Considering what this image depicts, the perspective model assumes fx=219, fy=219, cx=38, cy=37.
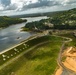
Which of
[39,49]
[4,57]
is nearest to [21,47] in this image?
[39,49]

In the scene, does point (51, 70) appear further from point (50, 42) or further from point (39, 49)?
point (50, 42)

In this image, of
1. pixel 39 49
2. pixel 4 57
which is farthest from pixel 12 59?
pixel 39 49

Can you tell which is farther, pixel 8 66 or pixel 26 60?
pixel 26 60

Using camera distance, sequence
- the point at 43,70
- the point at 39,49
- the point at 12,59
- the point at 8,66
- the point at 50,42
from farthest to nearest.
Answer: the point at 50,42 → the point at 39,49 → the point at 12,59 → the point at 8,66 → the point at 43,70

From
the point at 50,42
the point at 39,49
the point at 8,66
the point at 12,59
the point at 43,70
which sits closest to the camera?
A: the point at 43,70

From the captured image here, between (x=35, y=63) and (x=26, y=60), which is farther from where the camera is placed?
(x=26, y=60)

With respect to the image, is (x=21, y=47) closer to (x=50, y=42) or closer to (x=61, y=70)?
(x=50, y=42)
